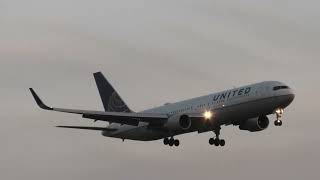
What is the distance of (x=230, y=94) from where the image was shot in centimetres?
8456

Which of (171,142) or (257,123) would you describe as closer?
(257,123)

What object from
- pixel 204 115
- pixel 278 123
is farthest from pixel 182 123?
pixel 278 123

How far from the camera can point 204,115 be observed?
8538 cm

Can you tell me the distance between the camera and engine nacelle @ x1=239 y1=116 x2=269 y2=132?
8865cm

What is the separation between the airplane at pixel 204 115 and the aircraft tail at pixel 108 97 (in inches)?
202

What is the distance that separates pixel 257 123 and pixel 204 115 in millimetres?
6289

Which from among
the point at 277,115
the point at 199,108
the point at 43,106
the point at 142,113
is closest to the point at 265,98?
the point at 277,115

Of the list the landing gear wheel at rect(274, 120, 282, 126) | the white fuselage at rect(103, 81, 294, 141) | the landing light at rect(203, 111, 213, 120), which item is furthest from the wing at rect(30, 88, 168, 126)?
the landing gear wheel at rect(274, 120, 282, 126)

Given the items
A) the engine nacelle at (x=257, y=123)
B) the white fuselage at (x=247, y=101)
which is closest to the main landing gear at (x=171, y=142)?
the white fuselage at (x=247, y=101)

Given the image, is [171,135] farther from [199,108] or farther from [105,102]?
[105,102]

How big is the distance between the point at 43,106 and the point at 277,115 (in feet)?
66.9

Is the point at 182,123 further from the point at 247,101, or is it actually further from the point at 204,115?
the point at 247,101

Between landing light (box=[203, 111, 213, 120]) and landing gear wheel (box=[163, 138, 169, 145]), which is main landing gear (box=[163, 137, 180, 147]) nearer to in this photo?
landing gear wheel (box=[163, 138, 169, 145])

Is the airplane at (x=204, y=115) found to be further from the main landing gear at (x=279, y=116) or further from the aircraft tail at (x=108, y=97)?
the aircraft tail at (x=108, y=97)
